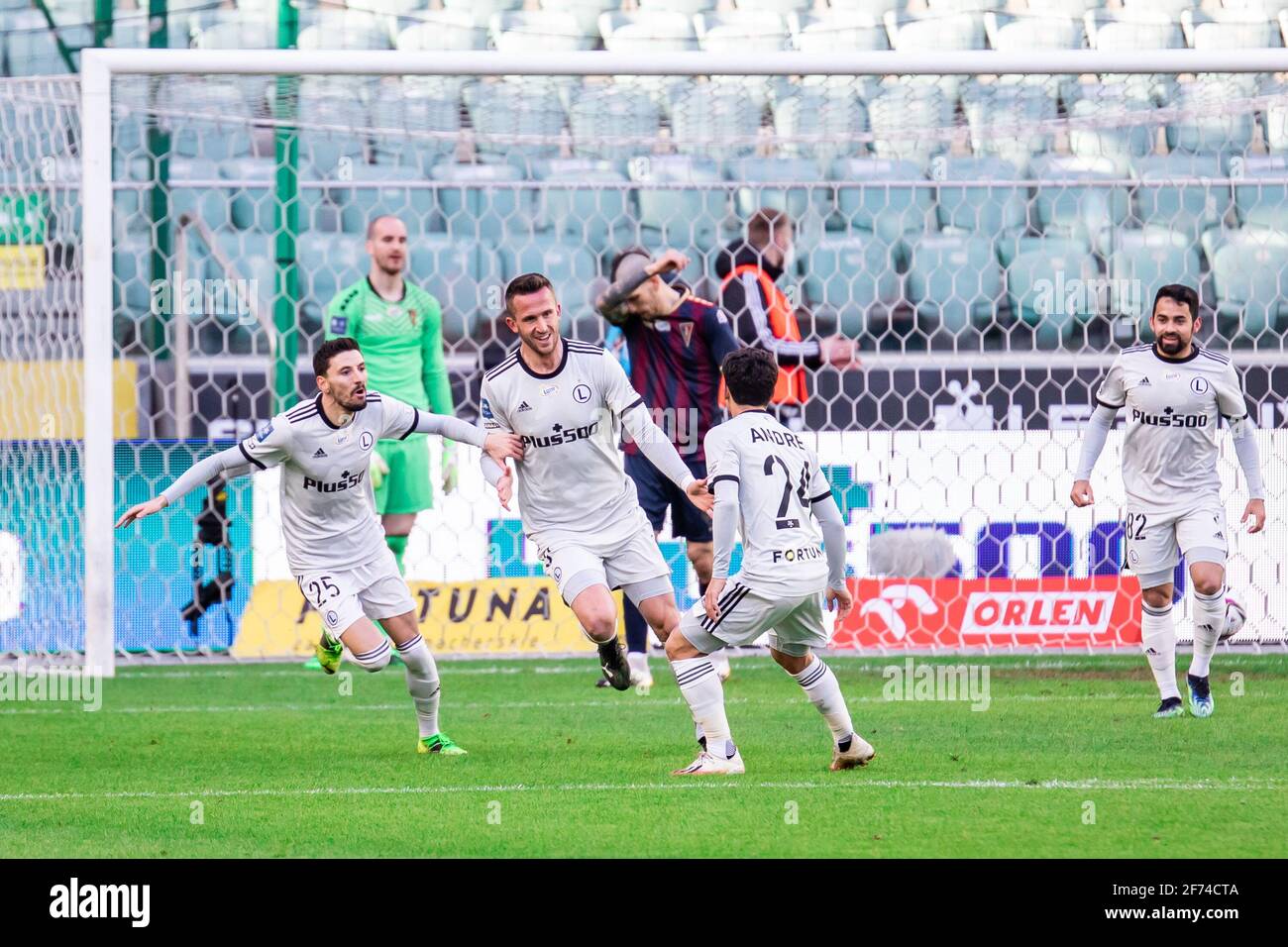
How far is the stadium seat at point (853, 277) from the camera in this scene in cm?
1227

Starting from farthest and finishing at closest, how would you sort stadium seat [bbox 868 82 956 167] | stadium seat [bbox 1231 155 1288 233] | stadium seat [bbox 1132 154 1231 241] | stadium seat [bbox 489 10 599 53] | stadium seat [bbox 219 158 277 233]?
stadium seat [bbox 489 10 599 53] < stadium seat [bbox 219 158 277 233] < stadium seat [bbox 1132 154 1231 241] < stadium seat [bbox 1231 155 1288 233] < stadium seat [bbox 868 82 956 167]

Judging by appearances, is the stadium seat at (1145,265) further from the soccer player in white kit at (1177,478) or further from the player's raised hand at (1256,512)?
the player's raised hand at (1256,512)

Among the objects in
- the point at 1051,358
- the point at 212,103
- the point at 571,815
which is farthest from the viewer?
the point at 1051,358

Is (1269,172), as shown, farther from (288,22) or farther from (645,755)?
(645,755)

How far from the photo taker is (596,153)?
12.3 m

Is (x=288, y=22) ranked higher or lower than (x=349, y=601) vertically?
higher

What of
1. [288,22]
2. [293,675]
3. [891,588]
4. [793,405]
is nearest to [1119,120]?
[793,405]

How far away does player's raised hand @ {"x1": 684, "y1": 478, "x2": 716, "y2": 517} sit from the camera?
5785 mm

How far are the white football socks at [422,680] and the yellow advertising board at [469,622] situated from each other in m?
A: 3.29

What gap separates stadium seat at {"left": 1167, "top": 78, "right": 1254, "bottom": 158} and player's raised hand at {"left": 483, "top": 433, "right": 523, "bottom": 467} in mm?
5265

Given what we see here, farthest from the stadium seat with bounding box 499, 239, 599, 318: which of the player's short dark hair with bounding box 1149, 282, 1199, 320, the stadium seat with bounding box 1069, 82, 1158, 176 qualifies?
the player's short dark hair with bounding box 1149, 282, 1199, 320

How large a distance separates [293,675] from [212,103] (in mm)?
3209

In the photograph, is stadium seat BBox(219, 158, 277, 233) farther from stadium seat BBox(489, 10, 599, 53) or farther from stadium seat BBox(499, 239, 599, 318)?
stadium seat BBox(489, 10, 599, 53)

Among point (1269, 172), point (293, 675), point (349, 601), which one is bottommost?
point (293, 675)
